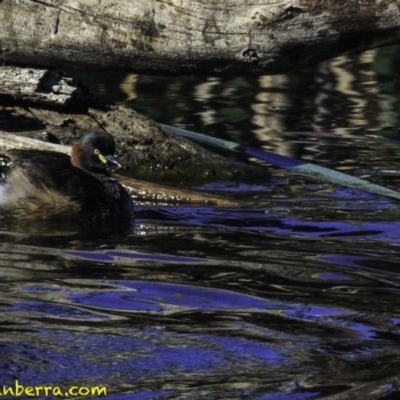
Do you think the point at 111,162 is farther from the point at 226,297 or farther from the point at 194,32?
the point at 226,297

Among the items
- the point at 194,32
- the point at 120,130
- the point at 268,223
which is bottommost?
the point at 268,223

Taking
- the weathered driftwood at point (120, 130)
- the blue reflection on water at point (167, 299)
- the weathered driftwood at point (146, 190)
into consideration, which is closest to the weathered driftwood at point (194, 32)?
the weathered driftwood at point (120, 130)

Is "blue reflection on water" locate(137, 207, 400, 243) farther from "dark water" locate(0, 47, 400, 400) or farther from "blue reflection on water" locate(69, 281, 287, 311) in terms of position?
"blue reflection on water" locate(69, 281, 287, 311)

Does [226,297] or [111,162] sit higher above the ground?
[111,162]

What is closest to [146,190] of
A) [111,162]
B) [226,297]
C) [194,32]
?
[111,162]

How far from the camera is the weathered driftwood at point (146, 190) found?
8.14 m

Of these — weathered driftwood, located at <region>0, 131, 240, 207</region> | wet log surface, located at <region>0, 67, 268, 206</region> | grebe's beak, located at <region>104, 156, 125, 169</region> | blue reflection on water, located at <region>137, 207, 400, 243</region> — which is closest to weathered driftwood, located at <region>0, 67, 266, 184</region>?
wet log surface, located at <region>0, 67, 268, 206</region>

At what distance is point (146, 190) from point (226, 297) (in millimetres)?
2881

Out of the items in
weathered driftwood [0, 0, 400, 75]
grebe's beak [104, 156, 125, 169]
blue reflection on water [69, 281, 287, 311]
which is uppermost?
weathered driftwood [0, 0, 400, 75]

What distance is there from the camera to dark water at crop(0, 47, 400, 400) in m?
4.48

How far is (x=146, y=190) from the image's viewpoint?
8414 millimetres

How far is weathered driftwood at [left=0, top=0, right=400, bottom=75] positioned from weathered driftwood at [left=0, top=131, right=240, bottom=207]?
0.58 metres

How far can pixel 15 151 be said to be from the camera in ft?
26.2

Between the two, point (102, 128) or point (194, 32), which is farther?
point (102, 128)
